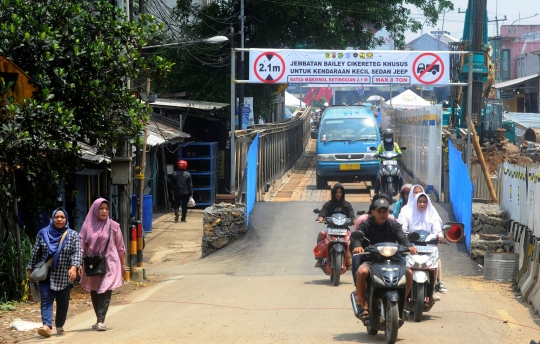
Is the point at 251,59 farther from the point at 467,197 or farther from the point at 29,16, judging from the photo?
the point at 29,16

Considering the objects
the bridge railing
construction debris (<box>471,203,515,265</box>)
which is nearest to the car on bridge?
the bridge railing

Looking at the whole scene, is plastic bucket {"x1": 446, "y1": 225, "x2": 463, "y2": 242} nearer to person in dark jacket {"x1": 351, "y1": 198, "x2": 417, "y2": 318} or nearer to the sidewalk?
person in dark jacket {"x1": 351, "y1": 198, "x2": 417, "y2": 318}

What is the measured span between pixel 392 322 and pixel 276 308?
309 centimetres

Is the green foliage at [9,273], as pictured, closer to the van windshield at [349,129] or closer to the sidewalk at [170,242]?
the sidewalk at [170,242]

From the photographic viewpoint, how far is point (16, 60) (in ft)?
39.4

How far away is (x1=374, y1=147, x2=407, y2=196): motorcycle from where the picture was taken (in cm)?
1988

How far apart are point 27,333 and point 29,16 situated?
5108 mm

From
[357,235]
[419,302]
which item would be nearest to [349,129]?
[419,302]

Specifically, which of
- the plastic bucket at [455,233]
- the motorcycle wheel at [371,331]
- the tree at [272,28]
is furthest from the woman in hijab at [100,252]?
the tree at [272,28]

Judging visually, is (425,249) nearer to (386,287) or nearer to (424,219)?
(424,219)

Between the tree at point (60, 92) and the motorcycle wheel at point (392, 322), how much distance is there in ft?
18.7

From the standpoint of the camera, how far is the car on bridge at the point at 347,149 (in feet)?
79.3

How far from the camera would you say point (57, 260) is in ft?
29.2

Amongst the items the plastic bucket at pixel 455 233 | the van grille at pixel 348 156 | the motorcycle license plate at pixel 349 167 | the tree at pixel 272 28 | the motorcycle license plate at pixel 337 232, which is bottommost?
the motorcycle license plate at pixel 337 232
